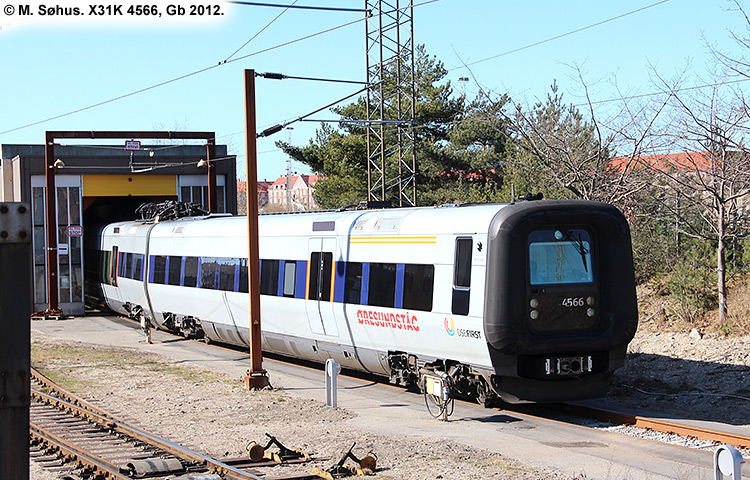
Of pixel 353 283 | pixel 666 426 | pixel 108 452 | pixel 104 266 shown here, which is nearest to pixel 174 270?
pixel 104 266

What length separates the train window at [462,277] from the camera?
40.9 ft

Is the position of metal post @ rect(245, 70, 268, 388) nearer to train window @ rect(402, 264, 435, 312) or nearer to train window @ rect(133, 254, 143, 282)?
train window @ rect(402, 264, 435, 312)

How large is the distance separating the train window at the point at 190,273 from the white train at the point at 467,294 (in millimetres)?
4227

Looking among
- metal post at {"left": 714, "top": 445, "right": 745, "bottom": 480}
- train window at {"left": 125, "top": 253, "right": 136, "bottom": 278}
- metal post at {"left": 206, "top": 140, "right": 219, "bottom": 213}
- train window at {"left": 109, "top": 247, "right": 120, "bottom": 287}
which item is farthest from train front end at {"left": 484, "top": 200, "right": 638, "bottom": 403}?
metal post at {"left": 206, "top": 140, "right": 219, "bottom": 213}

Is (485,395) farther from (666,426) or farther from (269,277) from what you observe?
(269,277)

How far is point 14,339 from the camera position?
5070 mm

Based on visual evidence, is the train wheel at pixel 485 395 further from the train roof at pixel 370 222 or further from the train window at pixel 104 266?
the train window at pixel 104 266

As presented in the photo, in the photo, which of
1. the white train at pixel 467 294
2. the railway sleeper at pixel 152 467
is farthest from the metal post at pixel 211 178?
the railway sleeper at pixel 152 467

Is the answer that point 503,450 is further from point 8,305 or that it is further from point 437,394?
point 8,305

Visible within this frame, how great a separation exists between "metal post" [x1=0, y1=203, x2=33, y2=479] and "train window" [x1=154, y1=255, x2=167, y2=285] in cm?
1904

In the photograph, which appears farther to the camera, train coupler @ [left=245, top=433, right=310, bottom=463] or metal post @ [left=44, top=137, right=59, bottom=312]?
metal post @ [left=44, top=137, right=59, bottom=312]

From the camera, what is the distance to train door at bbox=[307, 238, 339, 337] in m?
15.9

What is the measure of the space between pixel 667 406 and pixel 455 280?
402cm

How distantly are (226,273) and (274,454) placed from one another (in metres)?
10.4
